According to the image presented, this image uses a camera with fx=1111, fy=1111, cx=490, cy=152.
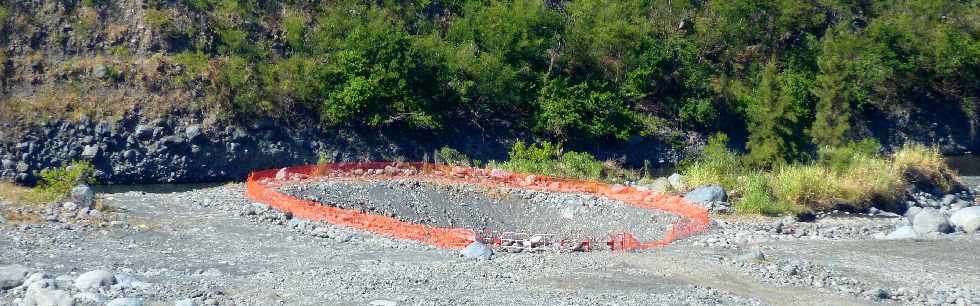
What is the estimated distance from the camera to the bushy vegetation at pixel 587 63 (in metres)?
37.7

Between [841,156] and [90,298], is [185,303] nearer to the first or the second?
[90,298]

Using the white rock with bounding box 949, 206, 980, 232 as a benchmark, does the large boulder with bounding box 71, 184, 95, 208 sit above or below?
above

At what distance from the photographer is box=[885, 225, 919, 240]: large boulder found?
24984 mm

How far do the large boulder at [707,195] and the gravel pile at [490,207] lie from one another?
173cm

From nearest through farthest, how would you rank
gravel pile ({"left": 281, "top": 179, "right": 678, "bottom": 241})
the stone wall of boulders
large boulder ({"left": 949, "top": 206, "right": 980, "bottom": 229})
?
large boulder ({"left": 949, "top": 206, "right": 980, "bottom": 229}) → gravel pile ({"left": 281, "top": 179, "right": 678, "bottom": 241}) → the stone wall of boulders

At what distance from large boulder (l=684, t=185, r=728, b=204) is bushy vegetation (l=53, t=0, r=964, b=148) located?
6.82 meters

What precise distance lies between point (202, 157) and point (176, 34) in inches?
215

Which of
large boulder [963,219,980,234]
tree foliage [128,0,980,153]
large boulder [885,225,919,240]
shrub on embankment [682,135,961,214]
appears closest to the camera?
large boulder [885,225,919,240]

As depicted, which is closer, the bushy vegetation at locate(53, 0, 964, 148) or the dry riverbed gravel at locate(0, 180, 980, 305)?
the dry riverbed gravel at locate(0, 180, 980, 305)

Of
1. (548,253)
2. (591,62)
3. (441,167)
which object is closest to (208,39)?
(441,167)

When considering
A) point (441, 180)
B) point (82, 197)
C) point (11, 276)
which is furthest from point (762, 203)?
point (11, 276)

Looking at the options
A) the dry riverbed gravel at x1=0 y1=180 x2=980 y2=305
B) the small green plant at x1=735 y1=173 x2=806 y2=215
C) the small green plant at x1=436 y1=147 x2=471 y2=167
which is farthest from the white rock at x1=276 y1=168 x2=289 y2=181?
the small green plant at x1=735 y1=173 x2=806 y2=215

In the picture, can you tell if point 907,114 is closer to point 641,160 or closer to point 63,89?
point 641,160

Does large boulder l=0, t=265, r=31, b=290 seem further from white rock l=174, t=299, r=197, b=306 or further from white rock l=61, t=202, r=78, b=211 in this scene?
white rock l=61, t=202, r=78, b=211
